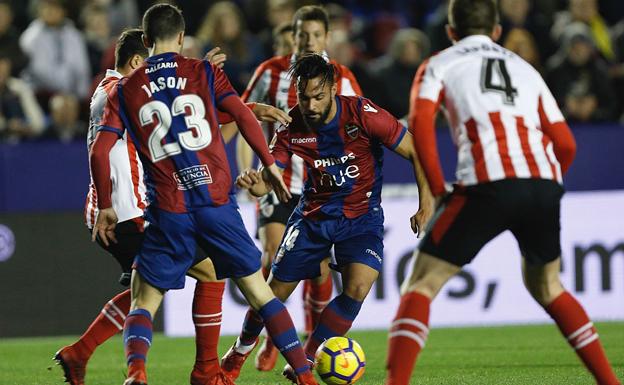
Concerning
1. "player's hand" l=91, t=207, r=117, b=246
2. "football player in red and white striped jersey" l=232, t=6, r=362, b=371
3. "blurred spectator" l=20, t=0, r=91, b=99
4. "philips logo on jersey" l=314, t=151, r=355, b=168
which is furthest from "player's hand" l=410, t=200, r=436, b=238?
"blurred spectator" l=20, t=0, r=91, b=99

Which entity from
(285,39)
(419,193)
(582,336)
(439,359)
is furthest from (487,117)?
(285,39)

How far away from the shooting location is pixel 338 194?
23.1 ft

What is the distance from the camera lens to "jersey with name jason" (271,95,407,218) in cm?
692

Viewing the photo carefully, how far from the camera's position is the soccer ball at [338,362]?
6646 mm

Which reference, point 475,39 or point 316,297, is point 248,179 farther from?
point 316,297

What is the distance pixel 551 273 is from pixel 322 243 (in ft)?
5.36

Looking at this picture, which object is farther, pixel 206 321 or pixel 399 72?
pixel 399 72

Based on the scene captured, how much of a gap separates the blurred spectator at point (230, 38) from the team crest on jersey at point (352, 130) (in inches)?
227

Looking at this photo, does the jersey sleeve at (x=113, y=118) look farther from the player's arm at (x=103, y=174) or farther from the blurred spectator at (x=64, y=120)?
the blurred spectator at (x=64, y=120)

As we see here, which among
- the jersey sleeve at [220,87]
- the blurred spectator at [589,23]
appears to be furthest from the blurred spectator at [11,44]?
the jersey sleeve at [220,87]

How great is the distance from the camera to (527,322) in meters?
11.1

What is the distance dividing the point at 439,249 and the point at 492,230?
0.25 m

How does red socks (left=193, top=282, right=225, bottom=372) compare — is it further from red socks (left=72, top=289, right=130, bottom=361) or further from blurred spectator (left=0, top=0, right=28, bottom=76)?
blurred spectator (left=0, top=0, right=28, bottom=76)

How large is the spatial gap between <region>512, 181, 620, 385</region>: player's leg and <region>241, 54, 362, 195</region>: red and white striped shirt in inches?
109
